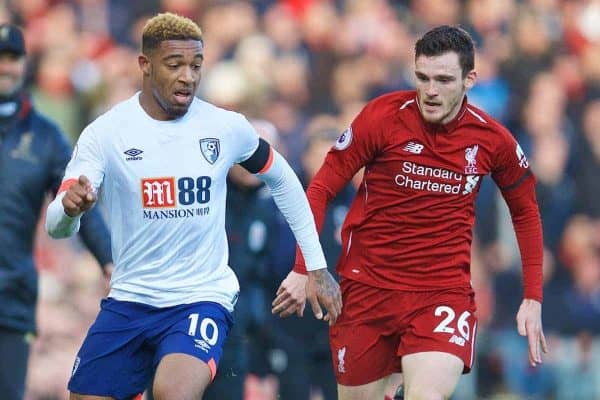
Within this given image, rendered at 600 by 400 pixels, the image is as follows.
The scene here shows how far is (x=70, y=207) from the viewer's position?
6645mm

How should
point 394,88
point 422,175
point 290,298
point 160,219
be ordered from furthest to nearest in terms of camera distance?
1. point 394,88
2. point 422,175
3. point 290,298
4. point 160,219

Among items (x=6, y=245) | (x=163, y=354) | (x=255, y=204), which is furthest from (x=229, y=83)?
(x=163, y=354)

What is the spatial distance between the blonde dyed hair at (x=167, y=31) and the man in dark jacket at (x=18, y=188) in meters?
1.89

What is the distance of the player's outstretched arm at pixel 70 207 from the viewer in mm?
6621

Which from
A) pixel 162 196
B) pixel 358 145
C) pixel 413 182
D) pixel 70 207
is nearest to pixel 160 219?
pixel 162 196

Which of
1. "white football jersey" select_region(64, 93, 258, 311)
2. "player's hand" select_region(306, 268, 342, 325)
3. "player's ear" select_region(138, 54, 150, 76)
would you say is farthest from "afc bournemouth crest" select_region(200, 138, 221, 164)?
"player's hand" select_region(306, 268, 342, 325)

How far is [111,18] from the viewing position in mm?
15867

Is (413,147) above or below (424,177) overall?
above

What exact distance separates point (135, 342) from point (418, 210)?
1786 millimetres

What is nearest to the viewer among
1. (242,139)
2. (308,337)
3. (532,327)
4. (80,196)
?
(80,196)

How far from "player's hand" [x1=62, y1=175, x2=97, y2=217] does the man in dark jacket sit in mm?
2482

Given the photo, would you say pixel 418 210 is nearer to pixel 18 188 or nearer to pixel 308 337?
pixel 18 188

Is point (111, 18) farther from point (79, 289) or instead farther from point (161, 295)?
point (161, 295)

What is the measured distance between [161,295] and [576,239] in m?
7.61
